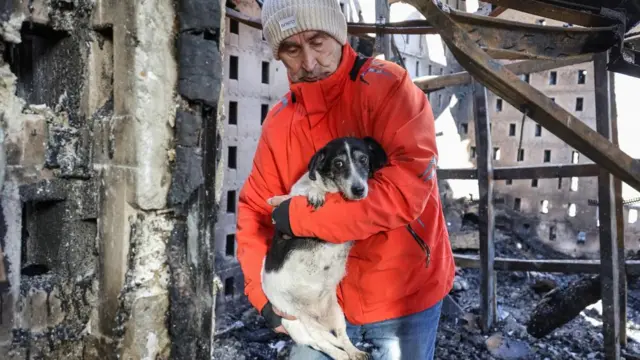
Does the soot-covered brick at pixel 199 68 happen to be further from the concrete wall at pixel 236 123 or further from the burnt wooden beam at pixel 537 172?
the concrete wall at pixel 236 123

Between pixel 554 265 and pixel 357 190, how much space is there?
450 centimetres

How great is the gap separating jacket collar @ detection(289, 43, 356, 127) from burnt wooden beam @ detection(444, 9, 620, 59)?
1.12 m

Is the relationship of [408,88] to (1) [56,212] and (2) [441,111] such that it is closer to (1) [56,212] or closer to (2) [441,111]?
(1) [56,212]

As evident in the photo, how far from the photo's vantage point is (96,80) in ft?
6.72

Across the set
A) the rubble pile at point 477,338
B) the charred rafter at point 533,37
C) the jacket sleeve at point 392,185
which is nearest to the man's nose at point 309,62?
the jacket sleeve at point 392,185

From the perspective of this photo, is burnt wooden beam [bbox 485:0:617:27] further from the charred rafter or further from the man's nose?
the man's nose

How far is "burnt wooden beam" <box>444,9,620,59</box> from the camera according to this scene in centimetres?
296

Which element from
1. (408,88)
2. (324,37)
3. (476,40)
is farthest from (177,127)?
(476,40)

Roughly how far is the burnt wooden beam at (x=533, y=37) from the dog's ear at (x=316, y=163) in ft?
4.28

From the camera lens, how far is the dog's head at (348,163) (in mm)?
2205

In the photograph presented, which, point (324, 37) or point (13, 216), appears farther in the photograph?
point (324, 37)

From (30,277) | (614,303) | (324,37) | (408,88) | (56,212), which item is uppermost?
(324,37)

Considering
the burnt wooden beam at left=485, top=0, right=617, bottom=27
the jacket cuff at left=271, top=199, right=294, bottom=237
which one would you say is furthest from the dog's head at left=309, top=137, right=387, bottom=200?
the burnt wooden beam at left=485, top=0, right=617, bottom=27

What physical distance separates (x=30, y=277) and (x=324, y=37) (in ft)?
5.31
